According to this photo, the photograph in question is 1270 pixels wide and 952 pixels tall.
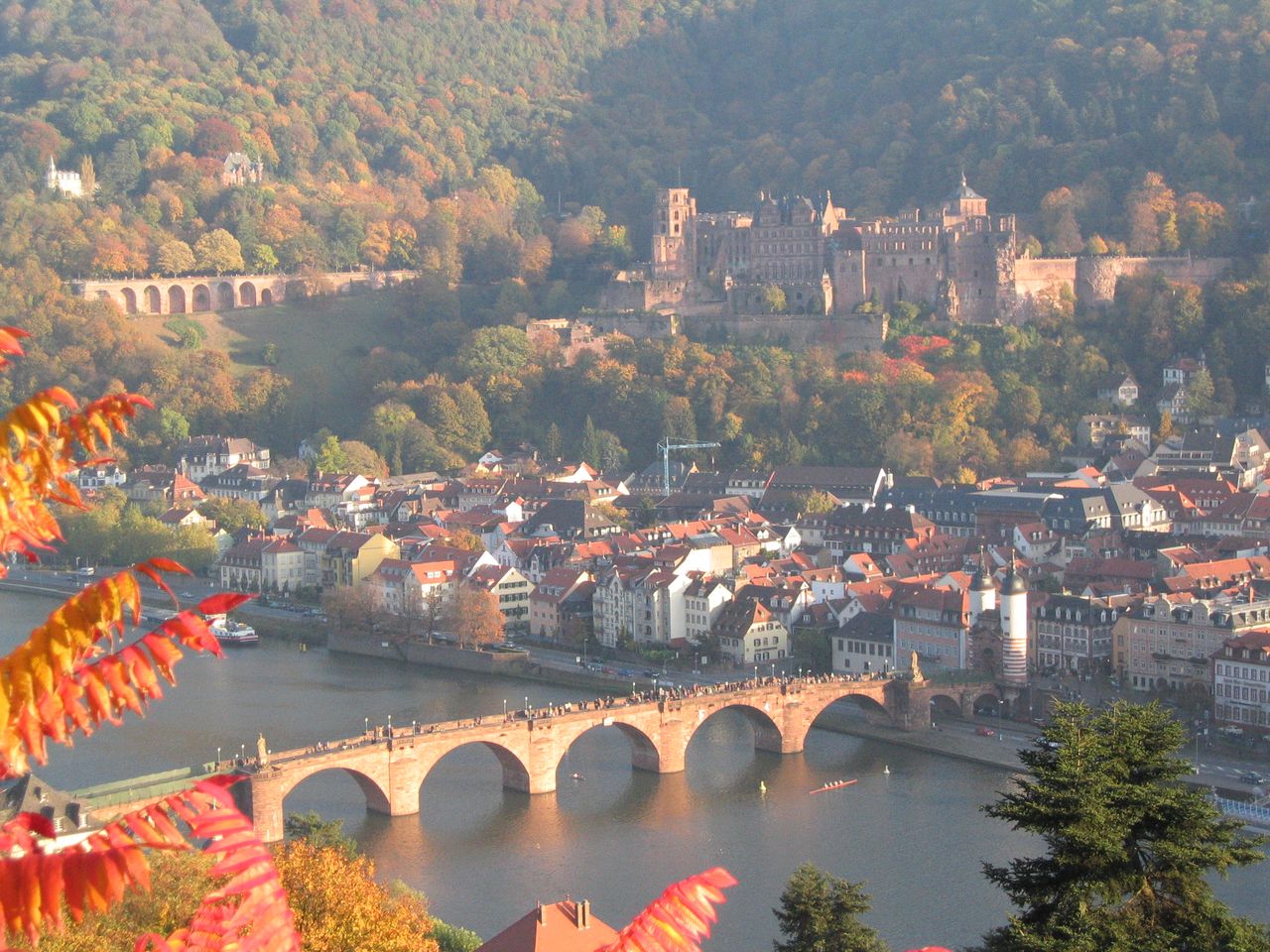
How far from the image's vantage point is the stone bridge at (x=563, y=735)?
74.8ft

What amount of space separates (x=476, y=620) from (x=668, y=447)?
1352 centimetres

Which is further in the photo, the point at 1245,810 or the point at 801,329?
the point at 801,329

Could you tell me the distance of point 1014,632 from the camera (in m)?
27.8

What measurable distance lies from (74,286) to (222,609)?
56.6 metres

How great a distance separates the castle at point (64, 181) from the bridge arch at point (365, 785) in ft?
141

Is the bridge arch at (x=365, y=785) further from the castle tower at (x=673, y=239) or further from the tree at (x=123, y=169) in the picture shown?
the tree at (x=123, y=169)

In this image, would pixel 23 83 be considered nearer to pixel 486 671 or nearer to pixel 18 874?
pixel 486 671

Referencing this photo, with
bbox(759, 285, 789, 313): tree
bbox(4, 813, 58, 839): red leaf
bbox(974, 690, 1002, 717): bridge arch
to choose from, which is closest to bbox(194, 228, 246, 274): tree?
bbox(759, 285, 789, 313): tree

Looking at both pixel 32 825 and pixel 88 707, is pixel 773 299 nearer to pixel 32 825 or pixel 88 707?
pixel 88 707

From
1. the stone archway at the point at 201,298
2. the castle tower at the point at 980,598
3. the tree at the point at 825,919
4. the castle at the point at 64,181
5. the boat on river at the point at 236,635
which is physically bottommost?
the boat on river at the point at 236,635

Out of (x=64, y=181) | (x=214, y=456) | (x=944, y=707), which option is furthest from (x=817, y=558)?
(x=64, y=181)

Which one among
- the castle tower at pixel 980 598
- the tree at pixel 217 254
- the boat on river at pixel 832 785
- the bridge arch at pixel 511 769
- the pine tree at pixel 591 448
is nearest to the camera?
the boat on river at pixel 832 785

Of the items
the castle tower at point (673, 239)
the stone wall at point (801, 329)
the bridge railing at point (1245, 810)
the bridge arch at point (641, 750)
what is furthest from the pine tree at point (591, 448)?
the bridge railing at point (1245, 810)

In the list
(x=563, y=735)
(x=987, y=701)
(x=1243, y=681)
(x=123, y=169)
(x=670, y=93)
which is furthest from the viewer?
(x=670, y=93)
